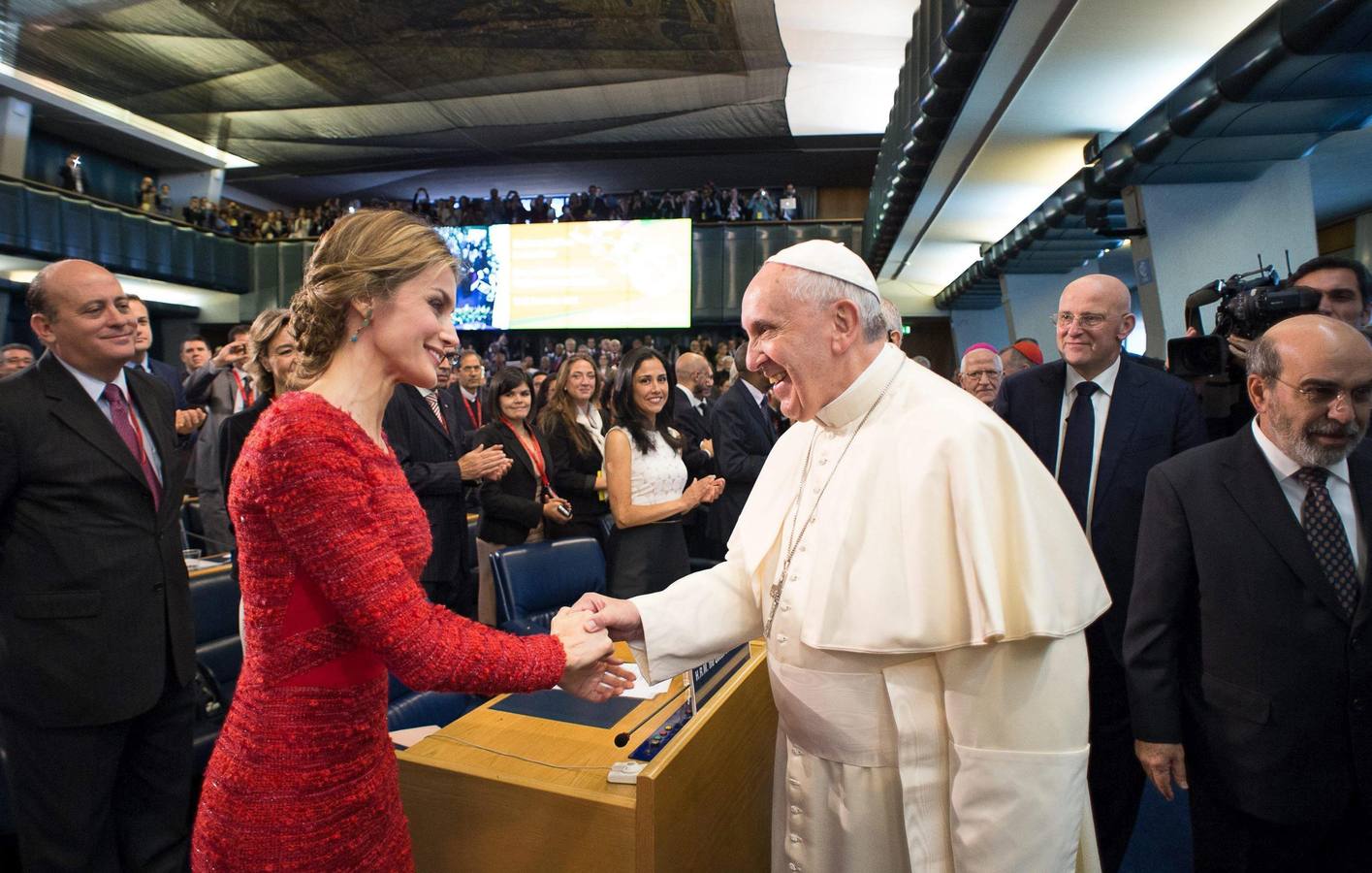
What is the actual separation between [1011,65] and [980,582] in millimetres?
4939

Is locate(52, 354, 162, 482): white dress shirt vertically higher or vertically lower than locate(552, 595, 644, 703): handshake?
higher

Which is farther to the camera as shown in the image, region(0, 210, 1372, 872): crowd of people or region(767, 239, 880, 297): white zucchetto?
region(767, 239, 880, 297): white zucchetto

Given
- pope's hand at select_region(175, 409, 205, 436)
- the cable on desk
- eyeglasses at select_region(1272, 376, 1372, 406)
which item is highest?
pope's hand at select_region(175, 409, 205, 436)

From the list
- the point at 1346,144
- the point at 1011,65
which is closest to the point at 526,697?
the point at 1011,65

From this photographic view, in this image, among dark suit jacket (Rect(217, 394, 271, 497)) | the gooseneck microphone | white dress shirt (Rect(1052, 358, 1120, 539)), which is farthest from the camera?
dark suit jacket (Rect(217, 394, 271, 497))

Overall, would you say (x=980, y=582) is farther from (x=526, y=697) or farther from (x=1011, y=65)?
(x=1011, y=65)

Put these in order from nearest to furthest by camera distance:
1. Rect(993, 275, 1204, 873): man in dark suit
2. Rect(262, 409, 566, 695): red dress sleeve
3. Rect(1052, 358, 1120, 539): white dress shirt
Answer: Rect(262, 409, 566, 695): red dress sleeve → Rect(993, 275, 1204, 873): man in dark suit → Rect(1052, 358, 1120, 539): white dress shirt

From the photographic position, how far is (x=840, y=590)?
1411 mm

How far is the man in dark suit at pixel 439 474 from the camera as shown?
3.46m

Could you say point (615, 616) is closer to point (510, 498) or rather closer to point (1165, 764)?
point (1165, 764)

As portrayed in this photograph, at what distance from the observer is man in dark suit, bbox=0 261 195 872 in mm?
2111

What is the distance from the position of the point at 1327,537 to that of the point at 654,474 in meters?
2.67

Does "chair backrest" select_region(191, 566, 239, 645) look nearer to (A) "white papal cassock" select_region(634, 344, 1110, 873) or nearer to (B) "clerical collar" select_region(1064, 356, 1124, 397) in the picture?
(A) "white papal cassock" select_region(634, 344, 1110, 873)

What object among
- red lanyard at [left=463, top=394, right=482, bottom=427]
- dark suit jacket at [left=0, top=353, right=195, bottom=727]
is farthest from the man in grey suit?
dark suit jacket at [left=0, top=353, right=195, bottom=727]
